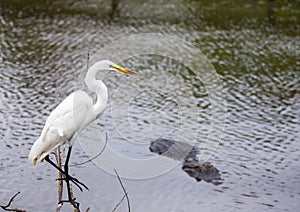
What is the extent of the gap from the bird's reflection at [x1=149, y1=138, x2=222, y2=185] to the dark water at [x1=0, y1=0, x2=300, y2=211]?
0.24 metres

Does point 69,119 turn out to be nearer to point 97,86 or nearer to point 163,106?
point 97,86

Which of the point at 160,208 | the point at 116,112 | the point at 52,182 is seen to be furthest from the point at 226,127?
the point at 52,182

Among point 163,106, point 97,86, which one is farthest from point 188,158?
point 97,86

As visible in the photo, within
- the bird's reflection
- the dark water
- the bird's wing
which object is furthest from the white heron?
the bird's reflection

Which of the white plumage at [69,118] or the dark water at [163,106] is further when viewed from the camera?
the dark water at [163,106]

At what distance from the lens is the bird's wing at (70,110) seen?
828cm

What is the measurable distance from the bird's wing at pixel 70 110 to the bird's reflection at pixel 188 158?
23.2 feet

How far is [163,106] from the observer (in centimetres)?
1872

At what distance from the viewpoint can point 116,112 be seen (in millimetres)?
18125

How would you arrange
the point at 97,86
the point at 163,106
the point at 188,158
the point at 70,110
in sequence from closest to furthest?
the point at 97,86, the point at 70,110, the point at 188,158, the point at 163,106

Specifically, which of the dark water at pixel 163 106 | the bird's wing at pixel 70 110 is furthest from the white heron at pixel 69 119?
the dark water at pixel 163 106

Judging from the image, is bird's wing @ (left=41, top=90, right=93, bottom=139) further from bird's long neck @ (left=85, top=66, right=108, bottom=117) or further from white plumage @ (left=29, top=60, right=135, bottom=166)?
bird's long neck @ (left=85, top=66, right=108, bottom=117)

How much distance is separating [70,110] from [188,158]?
25.7 ft

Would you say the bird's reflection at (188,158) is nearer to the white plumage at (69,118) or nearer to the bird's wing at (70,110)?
the white plumage at (69,118)
